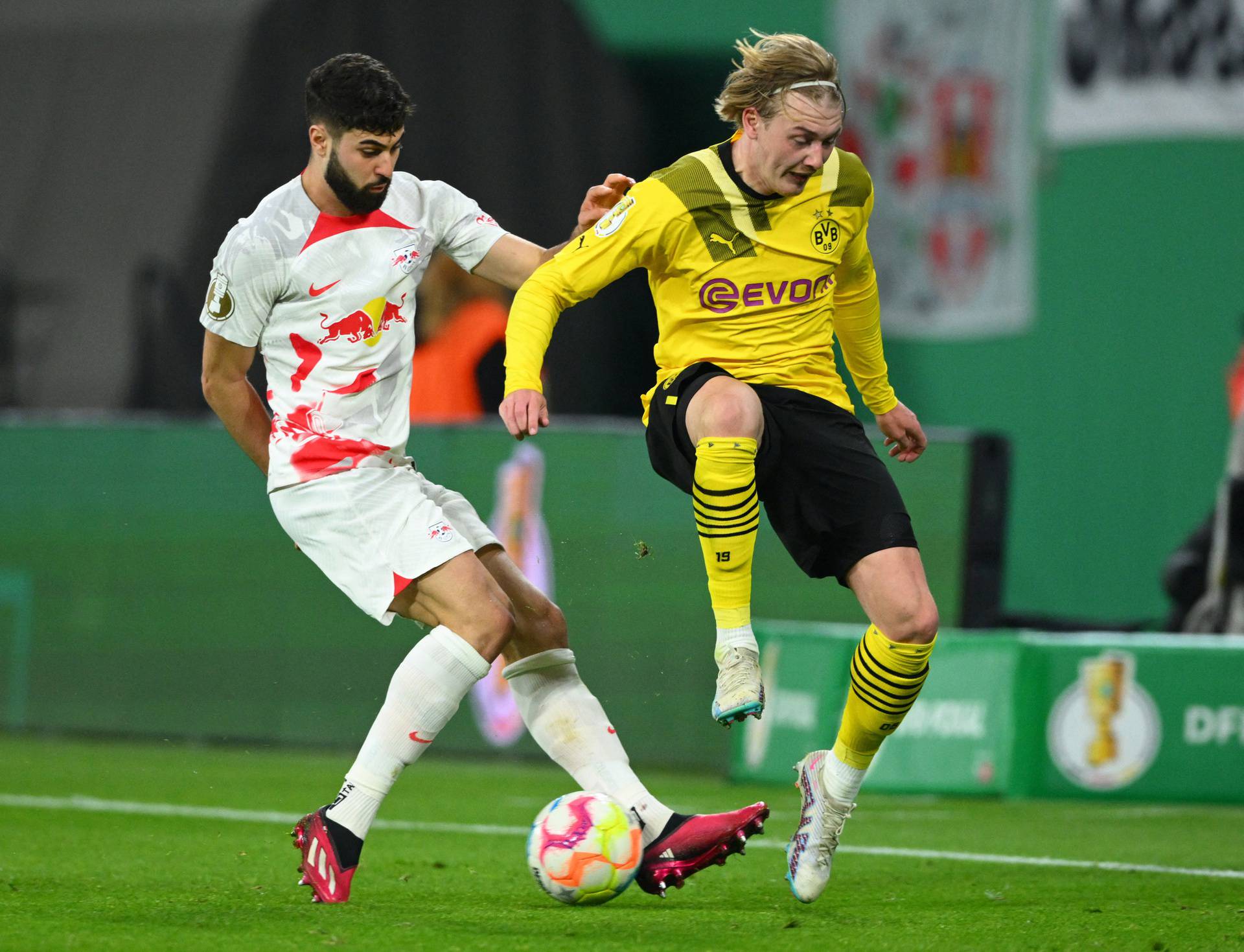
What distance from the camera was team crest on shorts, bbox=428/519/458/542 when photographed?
5391 millimetres

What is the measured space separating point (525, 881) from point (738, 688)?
3.76ft

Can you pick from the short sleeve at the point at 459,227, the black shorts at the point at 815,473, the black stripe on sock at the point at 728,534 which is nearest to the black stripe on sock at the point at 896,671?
the black shorts at the point at 815,473

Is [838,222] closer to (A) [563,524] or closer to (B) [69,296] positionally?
(A) [563,524]

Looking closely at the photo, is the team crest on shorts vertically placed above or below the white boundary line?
above

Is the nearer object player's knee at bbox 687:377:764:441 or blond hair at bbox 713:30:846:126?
player's knee at bbox 687:377:764:441

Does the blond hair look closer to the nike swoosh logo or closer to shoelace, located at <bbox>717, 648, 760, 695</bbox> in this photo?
the nike swoosh logo

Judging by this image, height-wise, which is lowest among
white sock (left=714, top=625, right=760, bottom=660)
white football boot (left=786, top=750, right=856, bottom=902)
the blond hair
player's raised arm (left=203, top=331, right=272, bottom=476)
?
white football boot (left=786, top=750, right=856, bottom=902)

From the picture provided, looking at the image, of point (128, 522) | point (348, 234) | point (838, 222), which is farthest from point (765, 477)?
point (128, 522)

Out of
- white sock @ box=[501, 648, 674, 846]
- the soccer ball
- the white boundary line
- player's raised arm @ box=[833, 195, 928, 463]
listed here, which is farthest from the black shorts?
the white boundary line

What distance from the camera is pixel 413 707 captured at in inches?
212

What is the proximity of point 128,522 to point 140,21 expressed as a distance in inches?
194

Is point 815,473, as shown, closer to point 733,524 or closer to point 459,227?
point 733,524

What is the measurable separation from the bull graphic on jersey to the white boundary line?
→ 8.10 ft

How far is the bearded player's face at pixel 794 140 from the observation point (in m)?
5.40
